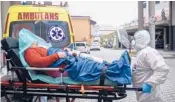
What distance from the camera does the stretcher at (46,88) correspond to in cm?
462

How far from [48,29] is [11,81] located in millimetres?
3121

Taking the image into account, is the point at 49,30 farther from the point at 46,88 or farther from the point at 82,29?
the point at 82,29

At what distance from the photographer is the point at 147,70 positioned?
469 centimetres

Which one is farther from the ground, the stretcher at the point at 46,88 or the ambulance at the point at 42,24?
the ambulance at the point at 42,24

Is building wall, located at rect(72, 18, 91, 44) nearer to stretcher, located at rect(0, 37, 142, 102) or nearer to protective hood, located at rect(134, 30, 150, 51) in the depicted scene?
stretcher, located at rect(0, 37, 142, 102)

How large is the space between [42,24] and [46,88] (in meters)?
3.29

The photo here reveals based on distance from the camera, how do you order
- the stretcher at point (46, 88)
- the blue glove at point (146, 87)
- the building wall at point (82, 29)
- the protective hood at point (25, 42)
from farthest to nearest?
1. the building wall at point (82, 29)
2. the protective hood at point (25, 42)
3. the stretcher at point (46, 88)
4. the blue glove at point (146, 87)

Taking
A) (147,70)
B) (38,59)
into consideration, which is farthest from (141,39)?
(38,59)

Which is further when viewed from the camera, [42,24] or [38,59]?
[42,24]

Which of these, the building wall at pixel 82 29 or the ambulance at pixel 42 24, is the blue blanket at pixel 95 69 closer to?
the ambulance at pixel 42 24

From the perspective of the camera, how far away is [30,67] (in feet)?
16.1

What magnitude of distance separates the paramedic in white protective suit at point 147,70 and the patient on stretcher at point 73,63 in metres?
0.18

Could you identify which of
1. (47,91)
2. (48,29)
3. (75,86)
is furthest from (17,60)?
(48,29)

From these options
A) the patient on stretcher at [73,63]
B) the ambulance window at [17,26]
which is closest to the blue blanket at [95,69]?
the patient on stretcher at [73,63]
